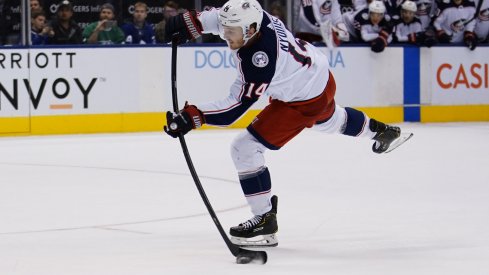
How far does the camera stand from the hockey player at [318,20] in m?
11.6

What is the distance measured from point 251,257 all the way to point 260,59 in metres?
0.83

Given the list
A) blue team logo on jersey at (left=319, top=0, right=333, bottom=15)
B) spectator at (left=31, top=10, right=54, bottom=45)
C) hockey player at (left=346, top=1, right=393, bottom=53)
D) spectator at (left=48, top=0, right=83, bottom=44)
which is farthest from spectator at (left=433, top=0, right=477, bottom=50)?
spectator at (left=31, top=10, right=54, bottom=45)

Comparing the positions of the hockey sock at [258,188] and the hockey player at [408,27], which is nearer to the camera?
the hockey sock at [258,188]

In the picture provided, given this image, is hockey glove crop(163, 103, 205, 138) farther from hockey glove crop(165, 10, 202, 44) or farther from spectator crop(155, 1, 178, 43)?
spectator crop(155, 1, 178, 43)

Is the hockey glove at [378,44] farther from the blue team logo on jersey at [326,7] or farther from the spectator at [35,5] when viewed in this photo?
the spectator at [35,5]

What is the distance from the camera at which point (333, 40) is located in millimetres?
11680

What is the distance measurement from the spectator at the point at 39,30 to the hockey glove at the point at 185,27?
543cm

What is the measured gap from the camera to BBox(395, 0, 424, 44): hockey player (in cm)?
1210

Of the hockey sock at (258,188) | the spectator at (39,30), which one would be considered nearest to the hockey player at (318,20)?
the spectator at (39,30)

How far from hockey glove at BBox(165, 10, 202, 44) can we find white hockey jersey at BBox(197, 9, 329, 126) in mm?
123

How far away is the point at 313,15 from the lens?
11680mm

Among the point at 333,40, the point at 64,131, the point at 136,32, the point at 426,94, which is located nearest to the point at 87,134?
the point at 64,131

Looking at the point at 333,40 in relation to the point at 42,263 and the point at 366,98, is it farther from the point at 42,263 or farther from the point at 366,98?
the point at 42,263

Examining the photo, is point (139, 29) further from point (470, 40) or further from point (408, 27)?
point (470, 40)
